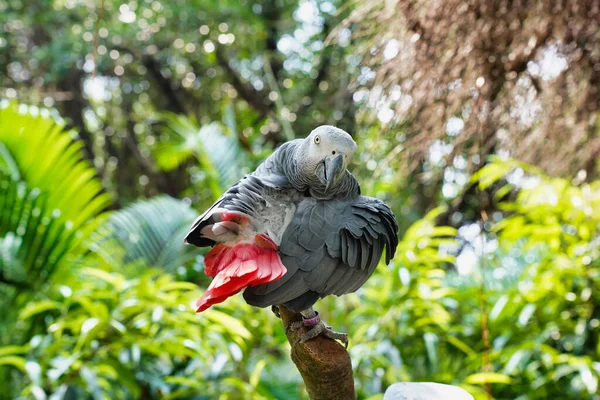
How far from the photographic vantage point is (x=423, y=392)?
648mm

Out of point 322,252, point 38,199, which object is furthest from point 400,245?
point 322,252

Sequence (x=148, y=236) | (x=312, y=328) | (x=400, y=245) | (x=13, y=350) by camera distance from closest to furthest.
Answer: (x=312, y=328) → (x=13, y=350) → (x=400, y=245) → (x=148, y=236)

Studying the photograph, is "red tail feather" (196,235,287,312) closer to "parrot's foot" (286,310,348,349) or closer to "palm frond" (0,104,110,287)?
"parrot's foot" (286,310,348,349)

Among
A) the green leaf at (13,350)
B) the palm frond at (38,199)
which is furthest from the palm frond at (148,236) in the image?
the green leaf at (13,350)

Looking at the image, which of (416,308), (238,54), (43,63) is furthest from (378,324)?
(43,63)

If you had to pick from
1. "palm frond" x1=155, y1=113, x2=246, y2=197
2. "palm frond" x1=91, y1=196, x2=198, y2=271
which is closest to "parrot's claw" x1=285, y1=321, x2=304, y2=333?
"palm frond" x1=155, y1=113, x2=246, y2=197

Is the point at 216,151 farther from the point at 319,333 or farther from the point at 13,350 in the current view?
the point at 319,333

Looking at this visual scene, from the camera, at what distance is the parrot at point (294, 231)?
0.54 metres

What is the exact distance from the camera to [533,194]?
153 cm

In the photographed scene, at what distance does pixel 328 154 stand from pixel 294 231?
87 millimetres

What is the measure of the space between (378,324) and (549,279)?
45 cm

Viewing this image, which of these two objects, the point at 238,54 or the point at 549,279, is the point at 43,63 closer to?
the point at 238,54

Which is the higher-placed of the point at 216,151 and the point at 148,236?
the point at 216,151

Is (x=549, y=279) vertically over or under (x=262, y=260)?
over
